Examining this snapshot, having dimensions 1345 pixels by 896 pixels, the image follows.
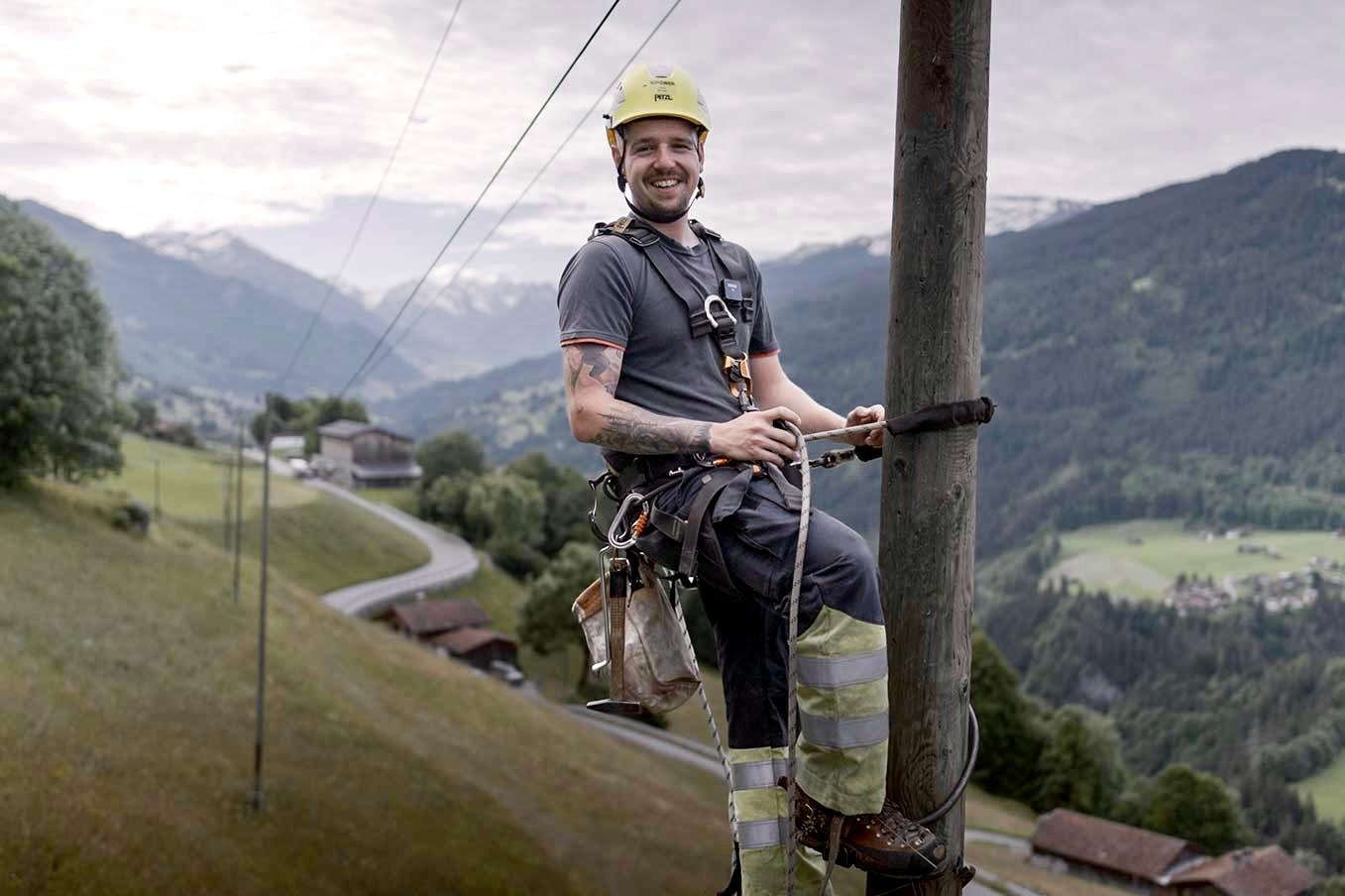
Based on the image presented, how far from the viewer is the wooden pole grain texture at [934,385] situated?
16.1 ft

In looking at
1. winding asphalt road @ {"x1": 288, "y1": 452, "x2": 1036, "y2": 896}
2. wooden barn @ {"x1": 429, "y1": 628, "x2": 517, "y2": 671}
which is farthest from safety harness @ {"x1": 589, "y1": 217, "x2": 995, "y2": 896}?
wooden barn @ {"x1": 429, "y1": 628, "x2": 517, "y2": 671}

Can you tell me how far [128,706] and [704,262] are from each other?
30.8 meters

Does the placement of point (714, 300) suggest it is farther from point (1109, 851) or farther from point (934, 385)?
point (1109, 851)

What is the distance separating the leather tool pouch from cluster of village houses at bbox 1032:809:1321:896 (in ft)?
218

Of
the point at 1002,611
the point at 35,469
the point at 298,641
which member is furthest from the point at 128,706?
the point at 1002,611

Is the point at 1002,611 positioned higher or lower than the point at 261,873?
lower

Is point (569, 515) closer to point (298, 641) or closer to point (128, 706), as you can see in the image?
point (298, 641)

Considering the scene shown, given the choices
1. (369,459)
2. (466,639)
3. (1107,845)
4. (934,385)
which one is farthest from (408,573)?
(934,385)

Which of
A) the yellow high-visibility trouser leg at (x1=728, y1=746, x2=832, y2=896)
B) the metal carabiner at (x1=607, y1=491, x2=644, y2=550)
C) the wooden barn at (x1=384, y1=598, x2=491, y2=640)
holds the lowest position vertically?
the wooden barn at (x1=384, y1=598, x2=491, y2=640)

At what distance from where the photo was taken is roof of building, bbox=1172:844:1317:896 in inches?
2530

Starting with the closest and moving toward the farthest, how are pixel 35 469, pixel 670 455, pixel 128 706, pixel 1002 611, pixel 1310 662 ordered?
pixel 670 455 < pixel 128 706 < pixel 35 469 < pixel 1310 662 < pixel 1002 611

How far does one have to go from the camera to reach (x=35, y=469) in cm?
5569

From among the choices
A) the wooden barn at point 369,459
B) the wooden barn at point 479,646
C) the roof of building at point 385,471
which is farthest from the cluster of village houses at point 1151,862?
the wooden barn at point 369,459

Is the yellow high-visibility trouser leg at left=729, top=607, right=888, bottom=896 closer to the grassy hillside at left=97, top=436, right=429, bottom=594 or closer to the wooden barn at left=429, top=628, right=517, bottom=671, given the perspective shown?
the wooden barn at left=429, top=628, right=517, bottom=671
